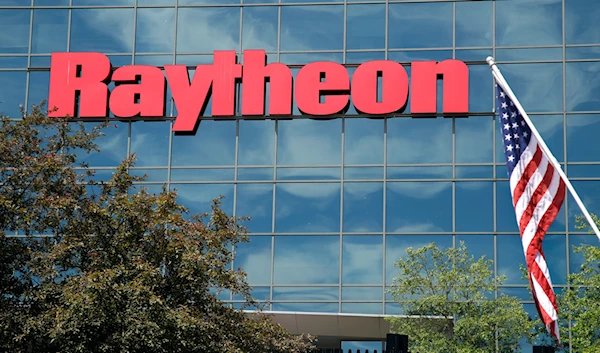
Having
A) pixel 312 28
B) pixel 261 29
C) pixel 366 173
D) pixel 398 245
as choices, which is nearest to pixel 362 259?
pixel 398 245

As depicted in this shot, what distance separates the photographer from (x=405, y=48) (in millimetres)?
38000

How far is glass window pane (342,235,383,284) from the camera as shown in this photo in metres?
36.6

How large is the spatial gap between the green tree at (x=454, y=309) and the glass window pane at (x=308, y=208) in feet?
12.7

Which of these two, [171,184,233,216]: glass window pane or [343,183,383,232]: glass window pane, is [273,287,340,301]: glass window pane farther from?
[171,184,233,216]: glass window pane

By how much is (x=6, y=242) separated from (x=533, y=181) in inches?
436

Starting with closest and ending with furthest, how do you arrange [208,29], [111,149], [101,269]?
1. [101,269]
2. [111,149]
3. [208,29]

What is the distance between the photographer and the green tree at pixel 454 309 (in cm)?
3145

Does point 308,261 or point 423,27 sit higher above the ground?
point 423,27

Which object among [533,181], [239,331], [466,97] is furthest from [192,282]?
[466,97]

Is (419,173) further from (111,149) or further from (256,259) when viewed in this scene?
(111,149)

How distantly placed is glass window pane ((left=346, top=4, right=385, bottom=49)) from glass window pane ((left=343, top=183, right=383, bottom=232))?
4.81 meters

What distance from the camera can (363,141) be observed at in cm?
3753

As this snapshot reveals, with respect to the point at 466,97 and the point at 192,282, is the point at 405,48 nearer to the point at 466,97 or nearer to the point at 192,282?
the point at 466,97

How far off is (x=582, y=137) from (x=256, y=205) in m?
10.8
